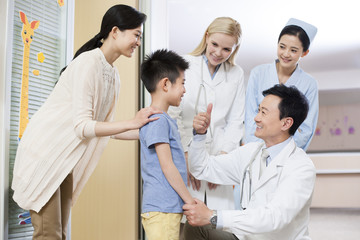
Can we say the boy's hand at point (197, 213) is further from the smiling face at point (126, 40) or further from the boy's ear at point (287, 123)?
the smiling face at point (126, 40)

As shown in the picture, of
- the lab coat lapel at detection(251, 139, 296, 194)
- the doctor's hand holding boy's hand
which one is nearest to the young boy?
the doctor's hand holding boy's hand

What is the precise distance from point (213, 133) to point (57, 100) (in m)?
0.79

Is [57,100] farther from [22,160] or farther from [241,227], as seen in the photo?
[241,227]

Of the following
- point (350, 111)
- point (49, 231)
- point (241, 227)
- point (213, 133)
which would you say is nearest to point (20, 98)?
point (49, 231)

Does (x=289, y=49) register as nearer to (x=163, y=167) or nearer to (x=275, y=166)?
(x=275, y=166)

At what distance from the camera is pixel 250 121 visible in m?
2.10

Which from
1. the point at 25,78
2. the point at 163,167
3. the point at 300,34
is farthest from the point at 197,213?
the point at 300,34

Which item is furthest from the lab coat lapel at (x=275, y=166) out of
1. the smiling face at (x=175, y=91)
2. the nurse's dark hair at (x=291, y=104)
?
the smiling face at (x=175, y=91)

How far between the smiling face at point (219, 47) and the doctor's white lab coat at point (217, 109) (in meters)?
0.07

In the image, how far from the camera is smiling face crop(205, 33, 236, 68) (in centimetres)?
184

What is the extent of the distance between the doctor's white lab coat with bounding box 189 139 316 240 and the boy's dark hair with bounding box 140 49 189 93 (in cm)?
35

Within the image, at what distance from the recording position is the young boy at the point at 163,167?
133cm

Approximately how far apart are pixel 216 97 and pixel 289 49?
50 centimetres

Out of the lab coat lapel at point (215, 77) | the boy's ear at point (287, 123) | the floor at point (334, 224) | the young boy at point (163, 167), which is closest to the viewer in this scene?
the young boy at point (163, 167)
